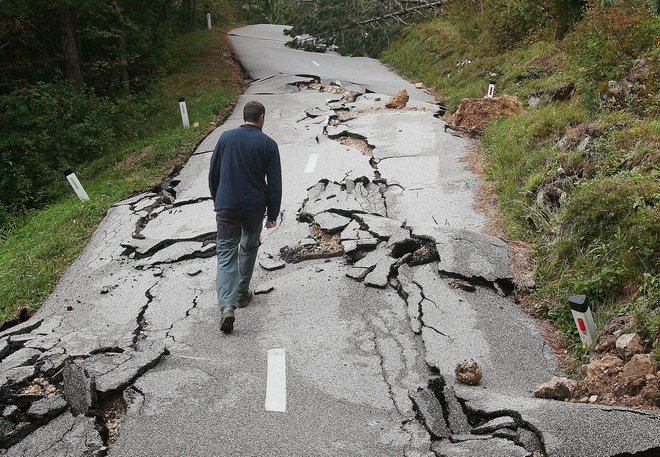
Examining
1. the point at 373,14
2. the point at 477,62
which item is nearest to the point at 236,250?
the point at 477,62

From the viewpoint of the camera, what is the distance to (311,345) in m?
5.38

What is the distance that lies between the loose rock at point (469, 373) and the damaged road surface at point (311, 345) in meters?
0.09

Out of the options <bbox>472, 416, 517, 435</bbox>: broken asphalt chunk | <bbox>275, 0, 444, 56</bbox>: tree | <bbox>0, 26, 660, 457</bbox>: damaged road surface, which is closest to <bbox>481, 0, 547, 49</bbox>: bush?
<bbox>275, 0, 444, 56</bbox>: tree

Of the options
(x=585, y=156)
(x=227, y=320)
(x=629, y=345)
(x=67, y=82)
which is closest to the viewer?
(x=629, y=345)

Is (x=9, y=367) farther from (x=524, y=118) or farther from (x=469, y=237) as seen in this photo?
(x=524, y=118)

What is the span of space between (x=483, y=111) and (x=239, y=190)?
7421 millimetres

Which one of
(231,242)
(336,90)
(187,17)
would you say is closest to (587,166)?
(231,242)

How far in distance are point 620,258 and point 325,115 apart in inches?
377

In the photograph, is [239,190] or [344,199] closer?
[239,190]

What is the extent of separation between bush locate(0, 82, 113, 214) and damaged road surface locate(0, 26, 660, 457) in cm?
549

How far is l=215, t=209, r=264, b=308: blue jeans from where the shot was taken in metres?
5.79

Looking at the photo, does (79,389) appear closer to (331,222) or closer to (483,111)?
(331,222)

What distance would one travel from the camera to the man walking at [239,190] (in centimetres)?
Result: 571

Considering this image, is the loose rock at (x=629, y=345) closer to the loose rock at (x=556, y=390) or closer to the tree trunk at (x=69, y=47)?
the loose rock at (x=556, y=390)
